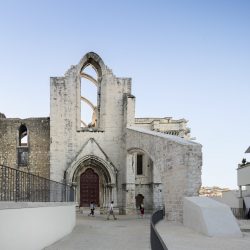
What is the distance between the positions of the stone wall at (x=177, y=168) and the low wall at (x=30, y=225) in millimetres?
5197

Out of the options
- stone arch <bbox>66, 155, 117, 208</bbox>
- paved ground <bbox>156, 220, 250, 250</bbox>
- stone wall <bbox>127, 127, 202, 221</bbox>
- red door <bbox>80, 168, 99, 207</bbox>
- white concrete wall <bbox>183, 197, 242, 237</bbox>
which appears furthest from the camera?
red door <bbox>80, 168, 99, 207</bbox>

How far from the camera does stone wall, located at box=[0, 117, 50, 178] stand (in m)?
30.3

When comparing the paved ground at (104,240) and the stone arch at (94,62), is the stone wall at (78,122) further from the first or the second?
the paved ground at (104,240)

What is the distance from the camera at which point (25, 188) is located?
11547 mm

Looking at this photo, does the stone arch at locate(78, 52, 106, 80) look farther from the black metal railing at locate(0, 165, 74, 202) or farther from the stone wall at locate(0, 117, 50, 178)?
the black metal railing at locate(0, 165, 74, 202)

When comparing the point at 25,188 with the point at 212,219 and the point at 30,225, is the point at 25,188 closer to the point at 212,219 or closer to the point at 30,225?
the point at 30,225

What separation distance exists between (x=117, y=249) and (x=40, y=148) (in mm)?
18965

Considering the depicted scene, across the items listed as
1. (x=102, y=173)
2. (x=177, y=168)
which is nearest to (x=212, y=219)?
(x=177, y=168)

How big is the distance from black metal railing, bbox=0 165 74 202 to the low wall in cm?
24

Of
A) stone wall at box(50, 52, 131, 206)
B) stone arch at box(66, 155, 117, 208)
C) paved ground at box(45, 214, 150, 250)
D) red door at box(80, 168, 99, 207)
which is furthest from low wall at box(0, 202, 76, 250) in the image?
red door at box(80, 168, 99, 207)

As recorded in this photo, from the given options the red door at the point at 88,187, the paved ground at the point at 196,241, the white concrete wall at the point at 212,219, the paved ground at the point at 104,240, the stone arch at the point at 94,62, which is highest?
the stone arch at the point at 94,62

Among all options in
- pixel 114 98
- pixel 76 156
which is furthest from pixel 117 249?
pixel 114 98

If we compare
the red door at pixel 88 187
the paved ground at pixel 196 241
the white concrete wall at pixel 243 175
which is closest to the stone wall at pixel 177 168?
the paved ground at pixel 196 241

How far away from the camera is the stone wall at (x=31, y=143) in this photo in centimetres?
3034
